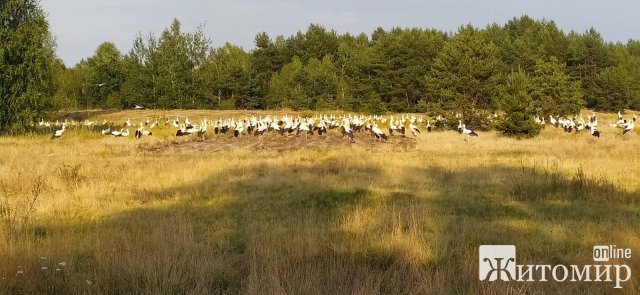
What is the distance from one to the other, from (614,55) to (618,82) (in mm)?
13139

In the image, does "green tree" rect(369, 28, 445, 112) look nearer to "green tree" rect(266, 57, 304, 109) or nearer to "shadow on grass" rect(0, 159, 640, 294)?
"green tree" rect(266, 57, 304, 109)

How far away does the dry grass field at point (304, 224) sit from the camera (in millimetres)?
4957

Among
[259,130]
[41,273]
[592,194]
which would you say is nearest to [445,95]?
[259,130]

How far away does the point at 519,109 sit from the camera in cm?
2905

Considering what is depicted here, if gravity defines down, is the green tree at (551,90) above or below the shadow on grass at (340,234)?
above

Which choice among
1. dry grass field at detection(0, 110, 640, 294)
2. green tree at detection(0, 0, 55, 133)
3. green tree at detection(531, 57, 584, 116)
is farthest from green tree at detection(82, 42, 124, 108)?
dry grass field at detection(0, 110, 640, 294)

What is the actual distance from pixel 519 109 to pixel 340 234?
2504cm

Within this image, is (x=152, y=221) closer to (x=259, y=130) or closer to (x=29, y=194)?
(x=29, y=194)

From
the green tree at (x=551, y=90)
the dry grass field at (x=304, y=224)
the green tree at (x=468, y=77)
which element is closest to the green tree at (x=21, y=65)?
the dry grass field at (x=304, y=224)

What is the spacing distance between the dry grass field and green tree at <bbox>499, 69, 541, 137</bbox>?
11245mm

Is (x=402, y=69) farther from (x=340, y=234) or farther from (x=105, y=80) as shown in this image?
(x=340, y=234)

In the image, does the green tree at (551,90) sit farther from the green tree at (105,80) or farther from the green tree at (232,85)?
the green tree at (105,80)

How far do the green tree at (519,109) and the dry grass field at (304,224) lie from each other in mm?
11245

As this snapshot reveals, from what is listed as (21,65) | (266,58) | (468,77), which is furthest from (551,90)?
(266,58)
